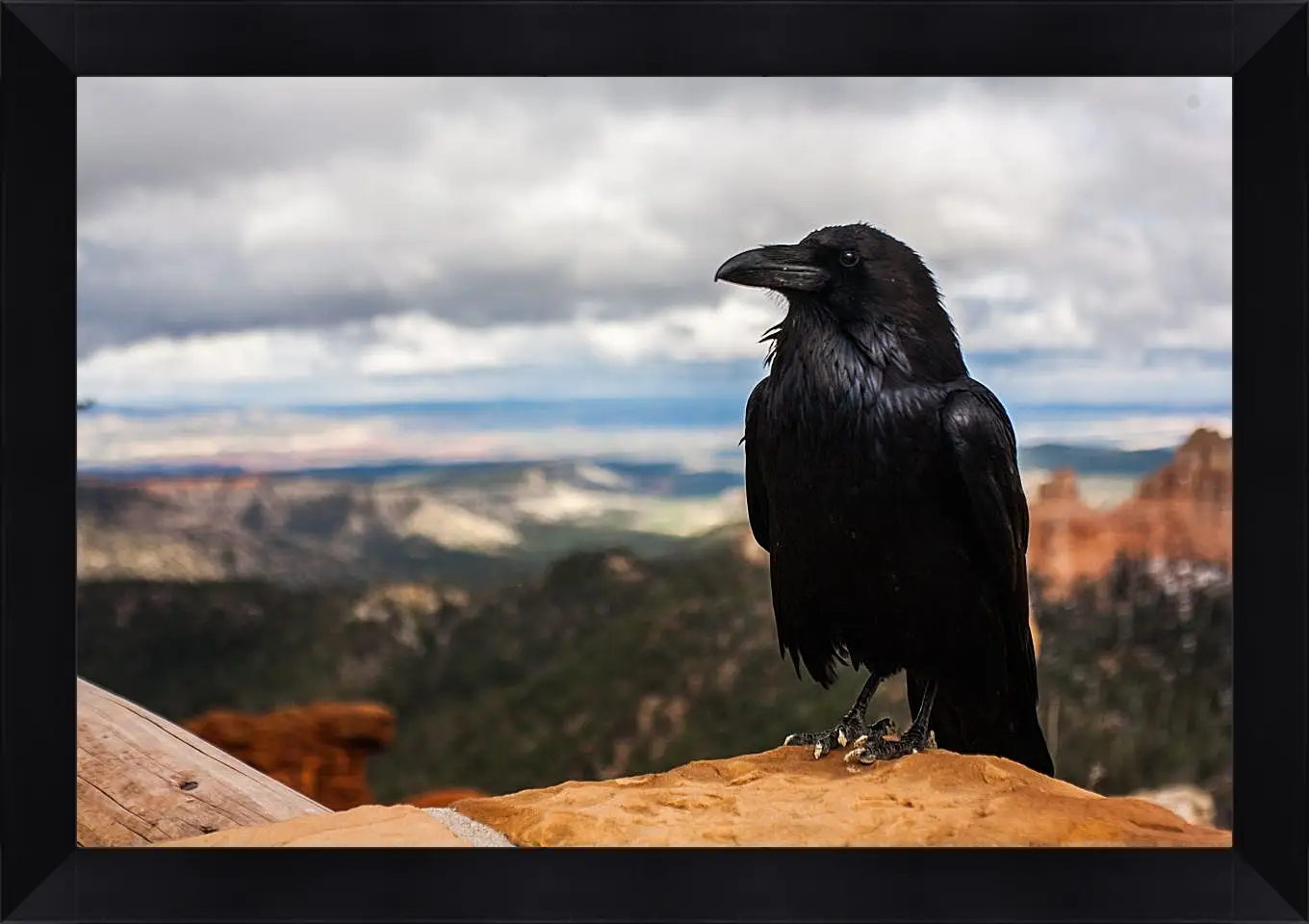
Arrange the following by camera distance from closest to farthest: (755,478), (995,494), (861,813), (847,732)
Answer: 1. (861,813)
2. (995,494)
3. (847,732)
4. (755,478)

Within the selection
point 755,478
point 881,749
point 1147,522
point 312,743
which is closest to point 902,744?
point 881,749

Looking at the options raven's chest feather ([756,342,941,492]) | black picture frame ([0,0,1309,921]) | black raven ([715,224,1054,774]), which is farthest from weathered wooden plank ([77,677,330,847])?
raven's chest feather ([756,342,941,492])

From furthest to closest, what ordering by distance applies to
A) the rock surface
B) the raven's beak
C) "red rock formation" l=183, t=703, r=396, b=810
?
"red rock formation" l=183, t=703, r=396, b=810 < the raven's beak < the rock surface

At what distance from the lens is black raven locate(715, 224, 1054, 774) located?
→ 9.95 ft

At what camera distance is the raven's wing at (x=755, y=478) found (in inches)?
131

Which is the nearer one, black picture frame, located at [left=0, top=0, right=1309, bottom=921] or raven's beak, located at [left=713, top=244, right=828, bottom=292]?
black picture frame, located at [left=0, top=0, right=1309, bottom=921]

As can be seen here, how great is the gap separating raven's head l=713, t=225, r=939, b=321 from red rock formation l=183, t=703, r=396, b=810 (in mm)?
4894

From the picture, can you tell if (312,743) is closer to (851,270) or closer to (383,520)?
(383,520)

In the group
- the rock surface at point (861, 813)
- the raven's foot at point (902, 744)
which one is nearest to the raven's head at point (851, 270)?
the raven's foot at point (902, 744)

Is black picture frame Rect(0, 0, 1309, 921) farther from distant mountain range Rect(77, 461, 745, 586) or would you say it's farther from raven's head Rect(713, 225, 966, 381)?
distant mountain range Rect(77, 461, 745, 586)
